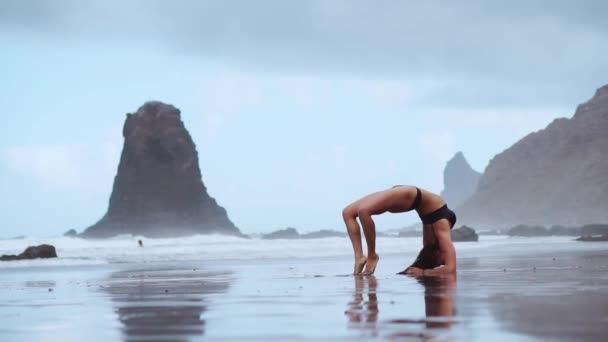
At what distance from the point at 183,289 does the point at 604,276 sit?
4588mm

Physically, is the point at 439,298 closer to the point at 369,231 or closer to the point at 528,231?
the point at 369,231

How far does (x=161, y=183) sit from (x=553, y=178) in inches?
2836

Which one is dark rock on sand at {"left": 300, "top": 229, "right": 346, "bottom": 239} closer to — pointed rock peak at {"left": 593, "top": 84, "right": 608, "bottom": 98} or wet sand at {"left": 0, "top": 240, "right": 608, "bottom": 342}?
pointed rock peak at {"left": 593, "top": 84, "right": 608, "bottom": 98}

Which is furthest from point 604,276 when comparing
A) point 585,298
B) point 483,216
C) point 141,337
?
point 483,216

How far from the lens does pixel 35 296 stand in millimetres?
9742

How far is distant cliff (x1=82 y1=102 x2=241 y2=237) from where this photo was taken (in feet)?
319

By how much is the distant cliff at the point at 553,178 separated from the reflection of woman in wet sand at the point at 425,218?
396ft

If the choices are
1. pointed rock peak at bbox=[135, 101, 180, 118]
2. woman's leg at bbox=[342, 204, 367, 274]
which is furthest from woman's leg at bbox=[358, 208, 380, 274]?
pointed rock peak at bbox=[135, 101, 180, 118]

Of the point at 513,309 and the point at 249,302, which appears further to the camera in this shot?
the point at 249,302

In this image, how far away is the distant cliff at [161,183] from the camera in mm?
97375

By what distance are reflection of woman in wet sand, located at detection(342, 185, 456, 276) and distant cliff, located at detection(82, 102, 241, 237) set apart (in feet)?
282

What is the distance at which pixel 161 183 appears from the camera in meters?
100

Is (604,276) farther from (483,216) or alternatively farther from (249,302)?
(483,216)

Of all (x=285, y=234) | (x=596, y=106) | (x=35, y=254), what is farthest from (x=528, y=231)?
(x=596, y=106)
